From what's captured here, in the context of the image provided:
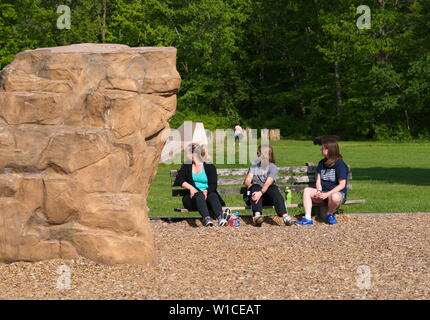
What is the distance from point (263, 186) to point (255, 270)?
4326mm

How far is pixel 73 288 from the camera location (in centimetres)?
846

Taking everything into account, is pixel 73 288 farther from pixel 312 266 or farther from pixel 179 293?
pixel 312 266

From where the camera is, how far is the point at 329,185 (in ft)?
45.3

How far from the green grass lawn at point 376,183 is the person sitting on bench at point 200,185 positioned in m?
2.48

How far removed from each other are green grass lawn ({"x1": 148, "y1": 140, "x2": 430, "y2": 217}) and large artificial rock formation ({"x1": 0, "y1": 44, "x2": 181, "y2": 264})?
253 inches

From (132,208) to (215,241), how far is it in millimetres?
2245

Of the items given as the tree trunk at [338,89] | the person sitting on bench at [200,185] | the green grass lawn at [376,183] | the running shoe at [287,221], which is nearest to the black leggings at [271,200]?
the running shoe at [287,221]

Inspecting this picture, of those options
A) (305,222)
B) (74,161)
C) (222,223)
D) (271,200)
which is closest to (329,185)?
(305,222)

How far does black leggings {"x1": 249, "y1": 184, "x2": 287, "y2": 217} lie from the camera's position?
13477 millimetres

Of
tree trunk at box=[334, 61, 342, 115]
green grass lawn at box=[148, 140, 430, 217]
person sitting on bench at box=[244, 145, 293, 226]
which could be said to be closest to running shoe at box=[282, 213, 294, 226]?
person sitting on bench at box=[244, 145, 293, 226]

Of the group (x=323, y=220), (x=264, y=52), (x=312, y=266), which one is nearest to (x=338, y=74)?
(x=264, y=52)

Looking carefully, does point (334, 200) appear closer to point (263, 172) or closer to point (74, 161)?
point (263, 172)

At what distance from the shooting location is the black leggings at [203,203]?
13.2 meters

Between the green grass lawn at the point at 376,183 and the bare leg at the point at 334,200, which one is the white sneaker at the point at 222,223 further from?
the green grass lawn at the point at 376,183
